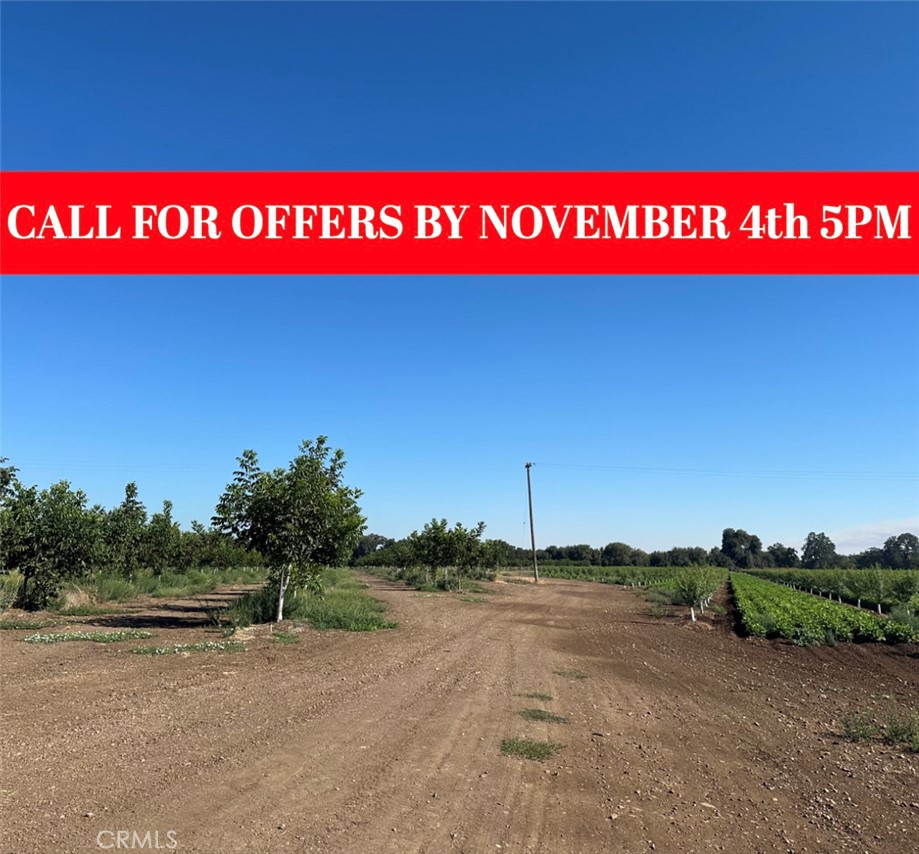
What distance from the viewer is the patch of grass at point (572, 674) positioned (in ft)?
40.1

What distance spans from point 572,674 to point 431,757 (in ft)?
21.1

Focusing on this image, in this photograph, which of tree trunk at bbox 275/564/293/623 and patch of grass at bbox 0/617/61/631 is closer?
patch of grass at bbox 0/617/61/631

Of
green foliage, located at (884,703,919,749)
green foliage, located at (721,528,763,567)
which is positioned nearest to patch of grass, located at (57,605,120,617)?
green foliage, located at (884,703,919,749)

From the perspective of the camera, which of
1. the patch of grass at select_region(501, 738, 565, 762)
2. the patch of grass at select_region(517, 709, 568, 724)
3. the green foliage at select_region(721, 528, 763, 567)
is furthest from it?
the green foliage at select_region(721, 528, 763, 567)

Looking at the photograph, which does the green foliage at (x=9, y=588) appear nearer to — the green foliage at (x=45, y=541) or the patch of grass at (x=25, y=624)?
the green foliage at (x=45, y=541)

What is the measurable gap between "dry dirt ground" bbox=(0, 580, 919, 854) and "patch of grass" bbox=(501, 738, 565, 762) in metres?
0.15

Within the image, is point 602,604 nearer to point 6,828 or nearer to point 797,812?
A: point 797,812

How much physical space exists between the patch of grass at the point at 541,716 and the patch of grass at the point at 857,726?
416 cm

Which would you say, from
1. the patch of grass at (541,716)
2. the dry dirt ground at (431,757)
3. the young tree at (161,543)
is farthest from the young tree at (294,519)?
the young tree at (161,543)

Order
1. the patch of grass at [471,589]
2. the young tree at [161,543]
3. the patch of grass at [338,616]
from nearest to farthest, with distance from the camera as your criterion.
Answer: the patch of grass at [338,616] < the young tree at [161,543] < the patch of grass at [471,589]

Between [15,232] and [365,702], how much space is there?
9.45 m

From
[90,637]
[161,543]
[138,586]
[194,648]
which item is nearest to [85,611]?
[90,637]

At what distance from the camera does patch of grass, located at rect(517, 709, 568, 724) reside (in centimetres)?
875

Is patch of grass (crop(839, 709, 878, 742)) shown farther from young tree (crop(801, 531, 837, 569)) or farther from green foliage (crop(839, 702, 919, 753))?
young tree (crop(801, 531, 837, 569))
